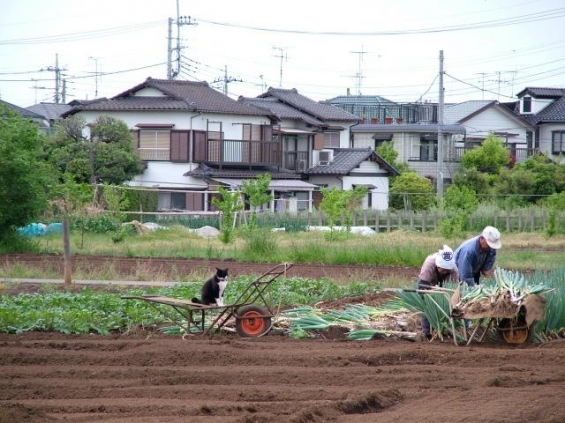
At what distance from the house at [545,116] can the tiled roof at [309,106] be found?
13.0m

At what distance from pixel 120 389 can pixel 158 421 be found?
4.61 ft

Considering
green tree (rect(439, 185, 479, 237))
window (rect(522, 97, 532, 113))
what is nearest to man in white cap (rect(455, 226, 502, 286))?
green tree (rect(439, 185, 479, 237))

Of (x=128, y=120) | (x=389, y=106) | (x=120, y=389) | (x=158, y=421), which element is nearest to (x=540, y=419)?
(x=158, y=421)

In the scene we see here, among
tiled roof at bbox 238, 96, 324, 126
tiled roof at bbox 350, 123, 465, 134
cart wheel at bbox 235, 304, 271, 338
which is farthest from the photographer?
tiled roof at bbox 350, 123, 465, 134

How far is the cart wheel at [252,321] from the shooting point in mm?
11242

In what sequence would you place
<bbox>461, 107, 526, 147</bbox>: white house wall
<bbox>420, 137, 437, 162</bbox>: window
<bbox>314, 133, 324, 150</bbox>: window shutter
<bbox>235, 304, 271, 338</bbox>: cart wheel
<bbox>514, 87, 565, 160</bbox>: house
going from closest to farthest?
<bbox>235, 304, 271, 338</bbox>: cart wheel
<bbox>314, 133, 324, 150</bbox>: window shutter
<bbox>420, 137, 437, 162</bbox>: window
<bbox>514, 87, 565, 160</bbox>: house
<bbox>461, 107, 526, 147</bbox>: white house wall

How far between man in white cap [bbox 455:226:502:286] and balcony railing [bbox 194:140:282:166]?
30.9 meters

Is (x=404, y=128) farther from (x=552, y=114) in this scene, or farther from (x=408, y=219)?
(x=408, y=219)

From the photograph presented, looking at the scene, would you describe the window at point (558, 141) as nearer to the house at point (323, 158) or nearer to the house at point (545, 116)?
the house at point (545, 116)

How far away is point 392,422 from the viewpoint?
6.90m

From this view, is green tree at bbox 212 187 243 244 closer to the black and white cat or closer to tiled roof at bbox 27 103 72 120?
the black and white cat

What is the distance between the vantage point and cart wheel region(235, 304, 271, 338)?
11242mm

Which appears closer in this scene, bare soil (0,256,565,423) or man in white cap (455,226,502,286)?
bare soil (0,256,565,423)

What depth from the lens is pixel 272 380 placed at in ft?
28.3
